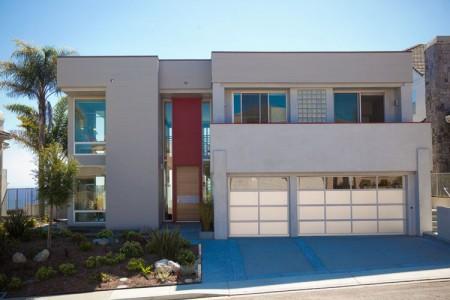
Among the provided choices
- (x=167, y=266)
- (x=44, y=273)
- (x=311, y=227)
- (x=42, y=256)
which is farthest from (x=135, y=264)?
(x=311, y=227)

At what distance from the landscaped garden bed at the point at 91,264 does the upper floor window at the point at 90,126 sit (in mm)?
5290

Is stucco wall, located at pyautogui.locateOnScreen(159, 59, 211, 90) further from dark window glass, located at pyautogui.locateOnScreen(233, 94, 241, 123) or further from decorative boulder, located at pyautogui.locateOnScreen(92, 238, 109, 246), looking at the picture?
decorative boulder, located at pyautogui.locateOnScreen(92, 238, 109, 246)

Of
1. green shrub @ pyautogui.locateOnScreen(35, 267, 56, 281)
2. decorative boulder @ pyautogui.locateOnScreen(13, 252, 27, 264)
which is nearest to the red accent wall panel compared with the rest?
decorative boulder @ pyautogui.locateOnScreen(13, 252, 27, 264)

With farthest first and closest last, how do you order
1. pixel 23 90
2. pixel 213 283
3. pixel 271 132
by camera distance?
pixel 23 90 < pixel 271 132 < pixel 213 283

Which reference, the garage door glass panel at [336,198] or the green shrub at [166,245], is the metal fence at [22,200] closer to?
the green shrub at [166,245]

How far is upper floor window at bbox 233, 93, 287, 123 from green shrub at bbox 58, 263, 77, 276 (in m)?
9.35

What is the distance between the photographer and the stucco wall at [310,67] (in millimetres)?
18234

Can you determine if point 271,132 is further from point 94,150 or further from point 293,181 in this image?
point 94,150

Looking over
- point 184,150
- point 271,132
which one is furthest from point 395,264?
point 184,150

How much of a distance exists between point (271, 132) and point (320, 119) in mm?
2699

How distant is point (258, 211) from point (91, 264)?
23.3 ft

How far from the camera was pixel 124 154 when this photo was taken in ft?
63.0

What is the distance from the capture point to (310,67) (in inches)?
722

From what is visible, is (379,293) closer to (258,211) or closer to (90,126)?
(258,211)
